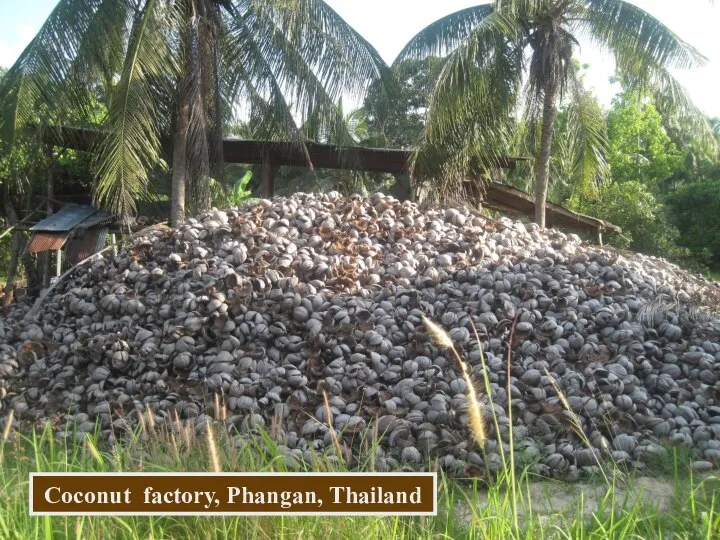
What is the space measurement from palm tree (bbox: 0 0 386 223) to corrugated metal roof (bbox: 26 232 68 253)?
79cm

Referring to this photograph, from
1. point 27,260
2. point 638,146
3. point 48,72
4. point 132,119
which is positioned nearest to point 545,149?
point 132,119

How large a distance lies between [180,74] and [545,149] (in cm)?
611

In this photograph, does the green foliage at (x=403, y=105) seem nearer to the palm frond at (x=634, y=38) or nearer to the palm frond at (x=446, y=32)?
the palm frond at (x=446, y=32)

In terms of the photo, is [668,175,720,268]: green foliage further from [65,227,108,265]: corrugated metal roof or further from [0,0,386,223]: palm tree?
[65,227,108,265]: corrugated metal roof

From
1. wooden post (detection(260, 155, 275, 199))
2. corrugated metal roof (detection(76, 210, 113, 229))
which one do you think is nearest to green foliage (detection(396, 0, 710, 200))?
wooden post (detection(260, 155, 275, 199))

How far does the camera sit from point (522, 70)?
37.0 feet

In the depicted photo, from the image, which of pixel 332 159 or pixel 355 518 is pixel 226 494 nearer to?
pixel 355 518

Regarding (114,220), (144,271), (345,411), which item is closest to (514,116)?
(114,220)

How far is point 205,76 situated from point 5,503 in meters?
7.92

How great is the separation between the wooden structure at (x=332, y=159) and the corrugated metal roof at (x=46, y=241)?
1.40 meters

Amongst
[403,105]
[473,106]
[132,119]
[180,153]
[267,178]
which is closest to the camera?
[132,119]

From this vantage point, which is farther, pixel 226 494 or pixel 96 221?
pixel 96 221

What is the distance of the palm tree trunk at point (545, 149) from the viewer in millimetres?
11141

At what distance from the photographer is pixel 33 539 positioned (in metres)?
1.92
